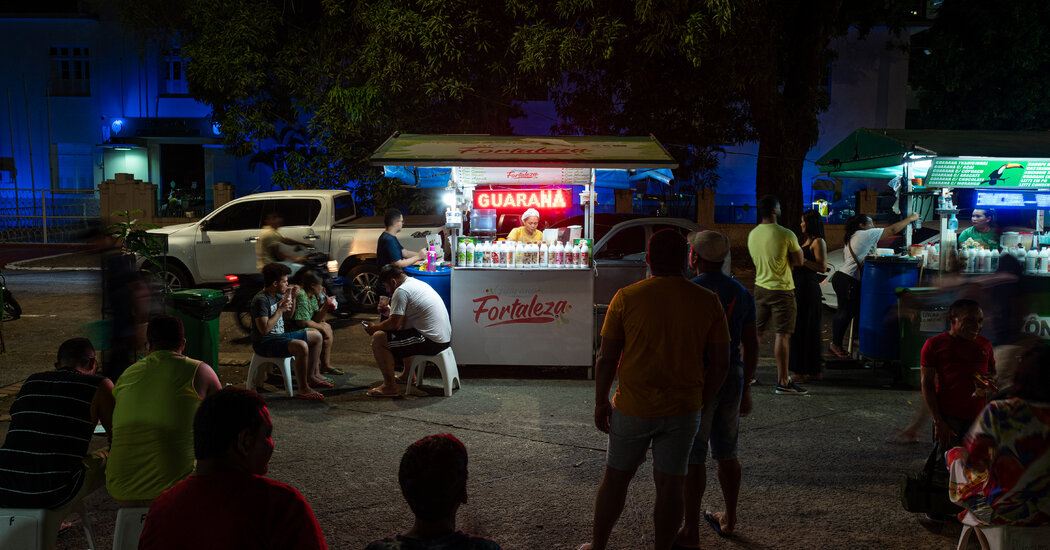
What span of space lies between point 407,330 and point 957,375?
4.68 m

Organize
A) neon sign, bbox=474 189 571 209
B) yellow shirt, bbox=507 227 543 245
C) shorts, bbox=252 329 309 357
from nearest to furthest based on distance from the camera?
shorts, bbox=252 329 309 357 → yellow shirt, bbox=507 227 543 245 → neon sign, bbox=474 189 571 209

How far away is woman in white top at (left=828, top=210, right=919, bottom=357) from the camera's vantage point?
8688 mm

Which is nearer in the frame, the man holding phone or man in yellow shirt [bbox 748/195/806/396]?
the man holding phone

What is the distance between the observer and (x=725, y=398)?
4.39 meters

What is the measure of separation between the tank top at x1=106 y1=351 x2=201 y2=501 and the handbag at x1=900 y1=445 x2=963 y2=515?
3.91m

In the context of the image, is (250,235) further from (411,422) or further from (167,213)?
(167,213)

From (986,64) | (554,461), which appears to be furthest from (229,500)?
(986,64)

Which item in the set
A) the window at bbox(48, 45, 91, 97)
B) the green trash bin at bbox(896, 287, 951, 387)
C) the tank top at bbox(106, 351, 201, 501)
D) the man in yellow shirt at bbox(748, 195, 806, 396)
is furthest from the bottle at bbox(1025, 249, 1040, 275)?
the window at bbox(48, 45, 91, 97)

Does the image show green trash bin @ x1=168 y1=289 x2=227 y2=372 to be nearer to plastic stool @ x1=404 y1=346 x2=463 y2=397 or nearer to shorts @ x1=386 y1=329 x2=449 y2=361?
shorts @ x1=386 y1=329 x2=449 y2=361

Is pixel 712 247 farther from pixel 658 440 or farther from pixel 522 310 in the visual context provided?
pixel 522 310

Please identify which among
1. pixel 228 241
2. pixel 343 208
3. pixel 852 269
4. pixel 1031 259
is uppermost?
pixel 343 208

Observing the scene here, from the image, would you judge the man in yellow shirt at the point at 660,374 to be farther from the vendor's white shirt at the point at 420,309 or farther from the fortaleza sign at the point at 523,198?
the fortaleza sign at the point at 523,198

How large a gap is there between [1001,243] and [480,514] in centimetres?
751

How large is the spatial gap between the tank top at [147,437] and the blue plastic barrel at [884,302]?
7.08 metres
